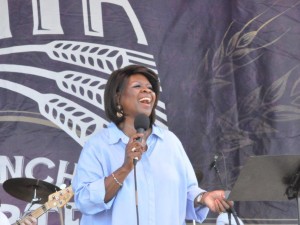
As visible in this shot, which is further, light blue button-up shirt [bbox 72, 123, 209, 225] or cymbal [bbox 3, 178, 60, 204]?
cymbal [bbox 3, 178, 60, 204]

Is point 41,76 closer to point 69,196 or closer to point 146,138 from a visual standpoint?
point 69,196

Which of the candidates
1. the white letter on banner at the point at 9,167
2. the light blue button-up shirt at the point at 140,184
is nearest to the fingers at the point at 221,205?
the light blue button-up shirt at the point at 140,184

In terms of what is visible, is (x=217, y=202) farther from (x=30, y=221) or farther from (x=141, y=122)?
(x=30, y=221)

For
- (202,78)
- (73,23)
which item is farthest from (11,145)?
(202,78)

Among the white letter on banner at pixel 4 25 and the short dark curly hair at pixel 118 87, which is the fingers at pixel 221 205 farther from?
the white letter on banner at pixel 4 25

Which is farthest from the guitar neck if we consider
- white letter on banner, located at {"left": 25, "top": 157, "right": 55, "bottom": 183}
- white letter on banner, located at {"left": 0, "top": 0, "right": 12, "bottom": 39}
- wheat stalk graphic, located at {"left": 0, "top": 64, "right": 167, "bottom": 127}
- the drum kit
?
white letter on banner, located at {"left": 0, "top": 0, "right": 12, "bottom": 39}

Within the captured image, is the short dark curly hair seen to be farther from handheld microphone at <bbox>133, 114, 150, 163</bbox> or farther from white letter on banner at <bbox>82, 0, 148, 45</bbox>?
white letter on banner at <bbox>82, 0, 148, 45</bbox>

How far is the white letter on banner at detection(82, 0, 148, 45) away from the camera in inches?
251

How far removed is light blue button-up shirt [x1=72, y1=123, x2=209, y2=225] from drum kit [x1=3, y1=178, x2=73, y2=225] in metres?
2.04

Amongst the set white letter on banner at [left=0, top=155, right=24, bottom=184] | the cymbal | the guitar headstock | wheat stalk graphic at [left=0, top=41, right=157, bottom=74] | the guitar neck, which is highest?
wheat stalk graphic at [left=0, top=41, right=157, bottom=74]

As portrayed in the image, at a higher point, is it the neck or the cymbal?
the neck

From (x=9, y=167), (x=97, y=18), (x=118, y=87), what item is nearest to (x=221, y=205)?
(x=118, y=87)

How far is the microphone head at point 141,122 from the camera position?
3.86 meters

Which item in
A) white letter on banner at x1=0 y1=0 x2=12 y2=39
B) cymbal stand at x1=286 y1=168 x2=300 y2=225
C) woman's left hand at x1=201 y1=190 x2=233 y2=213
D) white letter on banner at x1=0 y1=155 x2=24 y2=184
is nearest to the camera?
woman's left hand at x1=201 y1=190 x2=233 y2=213
